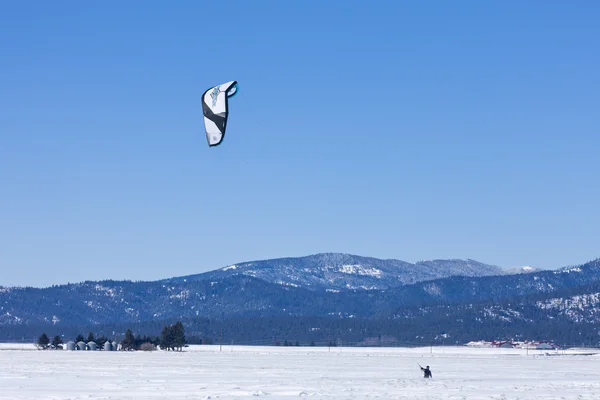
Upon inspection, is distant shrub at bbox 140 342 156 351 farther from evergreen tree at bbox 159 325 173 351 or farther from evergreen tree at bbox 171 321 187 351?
evergreen tree at bbox 171 321 187 351

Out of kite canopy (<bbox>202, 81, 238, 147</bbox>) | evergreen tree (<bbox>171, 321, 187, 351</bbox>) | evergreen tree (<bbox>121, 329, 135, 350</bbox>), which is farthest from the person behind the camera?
evergreen tree (<bbox>171, 321, 187, 351</bbox>)

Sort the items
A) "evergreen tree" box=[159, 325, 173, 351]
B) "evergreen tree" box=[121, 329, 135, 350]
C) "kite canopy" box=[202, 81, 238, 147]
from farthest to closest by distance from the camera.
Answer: "evergreen tree" box=[159, 325, 173, 351]
"evergreen tree" box=[121, 329, 135, 350]
"kite canopy" box=[202, 81, 238, 147]

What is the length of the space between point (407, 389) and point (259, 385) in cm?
757

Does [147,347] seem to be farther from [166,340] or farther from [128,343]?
[166,340]

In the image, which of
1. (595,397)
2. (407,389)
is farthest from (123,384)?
(595,397)

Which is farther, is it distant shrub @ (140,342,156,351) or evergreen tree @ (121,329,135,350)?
distant shrub @ (140,342,156,351)

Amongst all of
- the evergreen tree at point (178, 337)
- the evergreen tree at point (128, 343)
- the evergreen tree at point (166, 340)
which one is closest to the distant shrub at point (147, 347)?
the evergreen tree at point (128, 343)

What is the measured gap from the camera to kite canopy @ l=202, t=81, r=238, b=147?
4656cm

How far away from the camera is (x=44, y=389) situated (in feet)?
156

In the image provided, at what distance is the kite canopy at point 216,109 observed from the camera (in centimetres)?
4656

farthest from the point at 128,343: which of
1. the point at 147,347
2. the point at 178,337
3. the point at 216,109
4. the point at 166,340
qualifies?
the point at 216,109

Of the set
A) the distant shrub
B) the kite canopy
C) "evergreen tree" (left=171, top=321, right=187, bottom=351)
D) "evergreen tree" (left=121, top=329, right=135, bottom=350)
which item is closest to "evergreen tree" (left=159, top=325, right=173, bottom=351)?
"evergreen tree" (left=171, top=321, right=187, bottom=351)

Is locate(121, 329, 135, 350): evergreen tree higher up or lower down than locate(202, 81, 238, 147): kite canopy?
lower down

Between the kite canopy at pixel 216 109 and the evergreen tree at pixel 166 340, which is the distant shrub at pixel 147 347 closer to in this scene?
the evergreen tree at pixel 166 340
